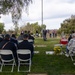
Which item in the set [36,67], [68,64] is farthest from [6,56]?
[68,64]

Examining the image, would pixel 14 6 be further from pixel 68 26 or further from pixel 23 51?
pixel 68 26

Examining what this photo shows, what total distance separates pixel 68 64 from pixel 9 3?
794 centimetres

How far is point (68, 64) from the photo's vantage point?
13.1 meters

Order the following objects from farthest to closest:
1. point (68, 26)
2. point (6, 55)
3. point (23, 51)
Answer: point (68, 26)
point (6, 55)
point (23, 51)

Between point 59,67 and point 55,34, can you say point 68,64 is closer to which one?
point 59,67

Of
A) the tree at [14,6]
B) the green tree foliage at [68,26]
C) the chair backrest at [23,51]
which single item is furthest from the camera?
the green tree foliage at [68,26]

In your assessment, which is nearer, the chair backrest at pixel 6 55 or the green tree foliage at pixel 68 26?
the chair backrest at pixel 6 55

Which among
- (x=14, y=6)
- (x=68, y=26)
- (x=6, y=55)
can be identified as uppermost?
(x=14, y=6)

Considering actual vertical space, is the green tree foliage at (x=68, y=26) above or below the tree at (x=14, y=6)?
below

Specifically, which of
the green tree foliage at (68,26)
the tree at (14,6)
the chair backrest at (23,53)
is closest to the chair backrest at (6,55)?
the chair backrest at (23,53)

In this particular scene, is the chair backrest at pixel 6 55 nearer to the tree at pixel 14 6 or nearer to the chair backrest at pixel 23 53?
the chair backrest at pixel 23 53

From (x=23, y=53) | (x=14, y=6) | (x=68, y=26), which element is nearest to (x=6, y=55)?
(x=23, y=53)

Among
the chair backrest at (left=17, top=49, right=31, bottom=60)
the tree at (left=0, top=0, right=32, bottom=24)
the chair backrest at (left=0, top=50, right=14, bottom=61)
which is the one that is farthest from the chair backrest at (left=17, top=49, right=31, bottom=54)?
the tree at (left=0, top=0, right=32, bottom=24)

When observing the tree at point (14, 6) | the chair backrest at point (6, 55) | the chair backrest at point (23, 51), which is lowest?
the chair backrest at point (6, 55)
